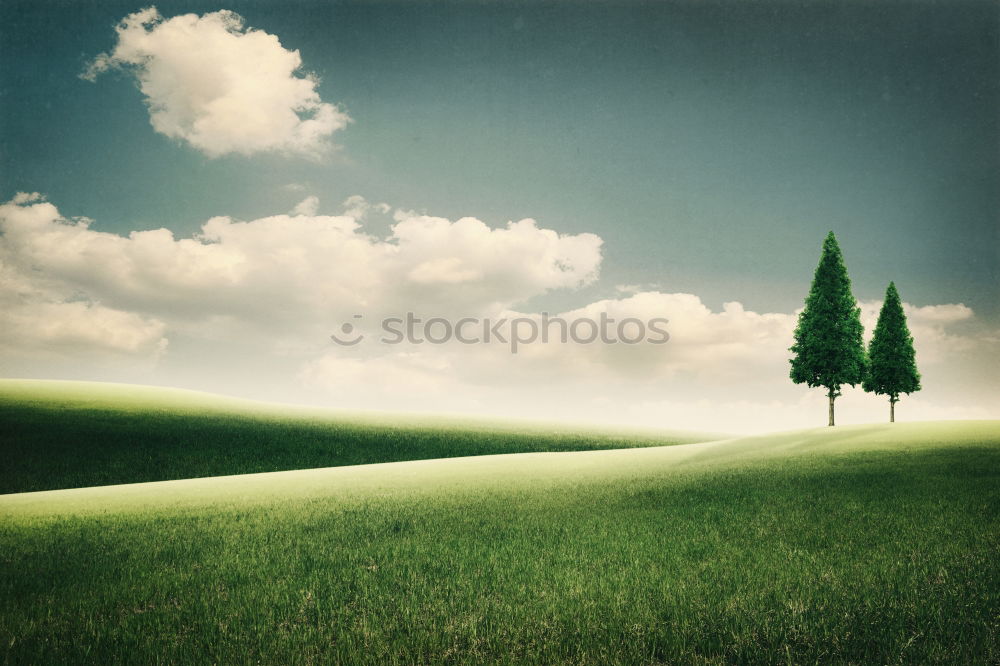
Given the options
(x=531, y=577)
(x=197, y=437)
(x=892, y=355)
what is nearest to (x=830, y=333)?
(x=892, y=355)

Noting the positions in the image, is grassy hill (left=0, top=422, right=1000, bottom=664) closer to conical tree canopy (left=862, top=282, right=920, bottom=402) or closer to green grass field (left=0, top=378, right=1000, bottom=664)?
green grass field (left=0, top=378, right=1000, bottom=664)

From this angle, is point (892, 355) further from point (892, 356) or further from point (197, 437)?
point (197, 437)

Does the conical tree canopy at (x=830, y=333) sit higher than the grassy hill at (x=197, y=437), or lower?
higher

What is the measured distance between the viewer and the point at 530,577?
7.76m

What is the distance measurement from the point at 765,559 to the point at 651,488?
766 cm

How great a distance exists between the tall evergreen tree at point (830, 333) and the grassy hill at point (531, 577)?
2792 centimetres

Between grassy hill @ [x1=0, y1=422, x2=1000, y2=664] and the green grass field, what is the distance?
0.13 feet

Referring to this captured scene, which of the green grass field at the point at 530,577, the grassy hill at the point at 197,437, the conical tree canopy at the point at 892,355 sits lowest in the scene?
the grassy hill at the point at 197,437

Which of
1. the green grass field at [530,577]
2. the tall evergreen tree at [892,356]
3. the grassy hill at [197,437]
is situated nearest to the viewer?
the green grass field at [530,577]

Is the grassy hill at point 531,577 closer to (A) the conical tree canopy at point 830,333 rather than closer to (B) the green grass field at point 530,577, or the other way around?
(B) the green grass field at point 530,577

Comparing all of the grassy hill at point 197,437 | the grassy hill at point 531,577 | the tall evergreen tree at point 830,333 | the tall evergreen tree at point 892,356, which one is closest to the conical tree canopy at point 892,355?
the tall evergreen tree at point 892,356

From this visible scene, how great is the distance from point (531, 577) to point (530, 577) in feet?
0.05

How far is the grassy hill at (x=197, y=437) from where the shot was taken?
32.3 meters

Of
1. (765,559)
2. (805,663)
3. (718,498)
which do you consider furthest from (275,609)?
(718,498)
